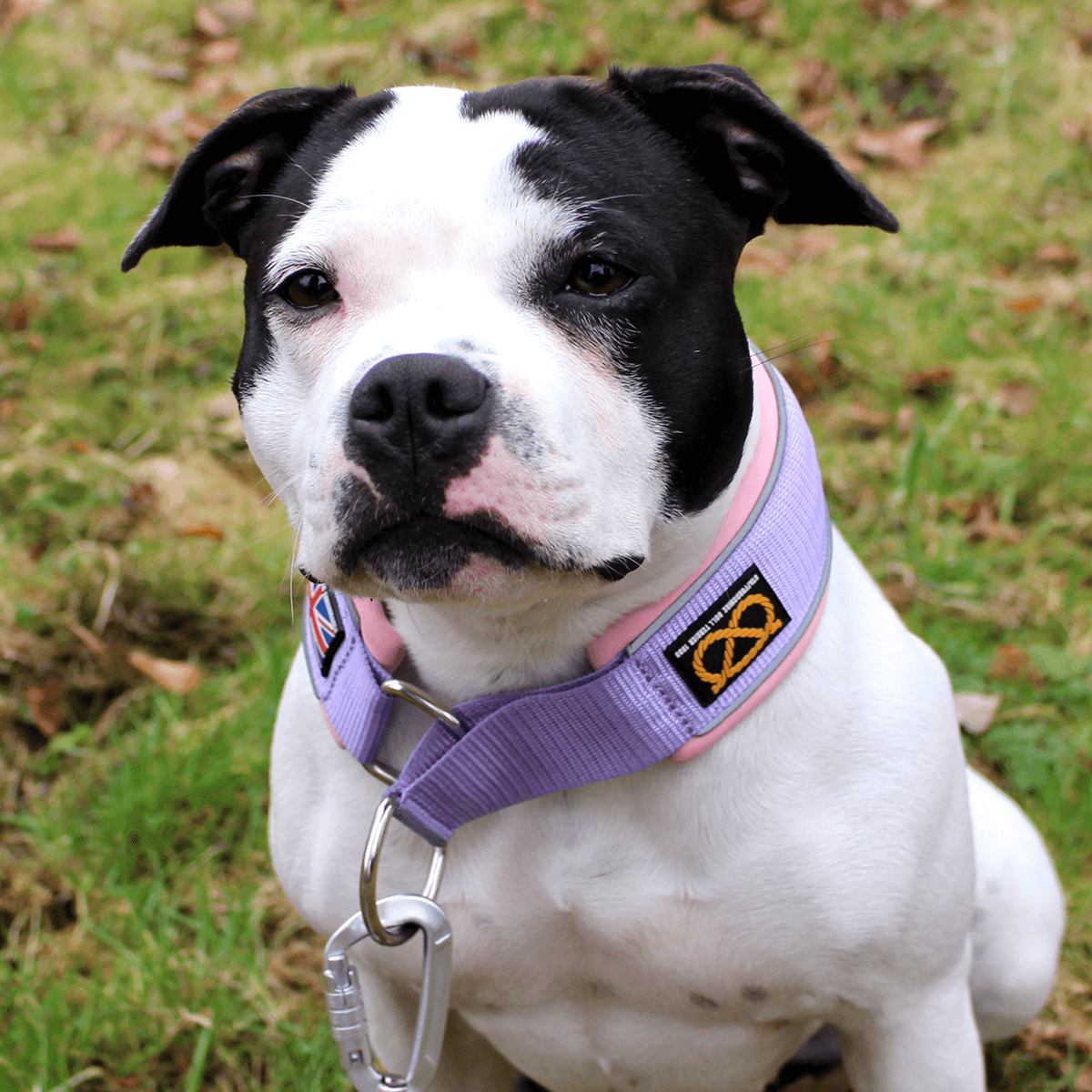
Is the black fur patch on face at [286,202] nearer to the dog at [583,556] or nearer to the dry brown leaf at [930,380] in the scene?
the dog at [583,556]

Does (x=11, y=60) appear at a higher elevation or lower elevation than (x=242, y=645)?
higher

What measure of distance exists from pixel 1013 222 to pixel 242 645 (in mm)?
2987

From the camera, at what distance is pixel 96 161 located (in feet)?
15.9

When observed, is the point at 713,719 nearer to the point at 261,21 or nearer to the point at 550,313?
the point at 550,313

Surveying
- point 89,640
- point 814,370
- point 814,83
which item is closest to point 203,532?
point 89,640

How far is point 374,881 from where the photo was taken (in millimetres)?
1615

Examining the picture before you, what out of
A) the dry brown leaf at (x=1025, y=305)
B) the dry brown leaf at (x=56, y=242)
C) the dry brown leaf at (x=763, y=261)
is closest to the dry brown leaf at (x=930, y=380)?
the dry brown leaf at (x=1025, y=305)

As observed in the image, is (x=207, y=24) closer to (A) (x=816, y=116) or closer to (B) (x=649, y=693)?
(A) (x=816, y=116)

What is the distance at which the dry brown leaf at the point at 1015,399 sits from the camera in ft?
12.3

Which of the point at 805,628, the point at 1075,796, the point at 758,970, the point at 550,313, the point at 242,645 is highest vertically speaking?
the point at 550,313

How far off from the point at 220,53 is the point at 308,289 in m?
4.18

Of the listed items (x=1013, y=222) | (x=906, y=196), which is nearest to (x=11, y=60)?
(x=906, y=196)

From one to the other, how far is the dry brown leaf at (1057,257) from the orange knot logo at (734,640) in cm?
312

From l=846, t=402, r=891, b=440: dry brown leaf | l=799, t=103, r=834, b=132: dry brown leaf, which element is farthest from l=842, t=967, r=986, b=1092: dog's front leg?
l=799, t=103, r=834, b=132: dry brown leaf
